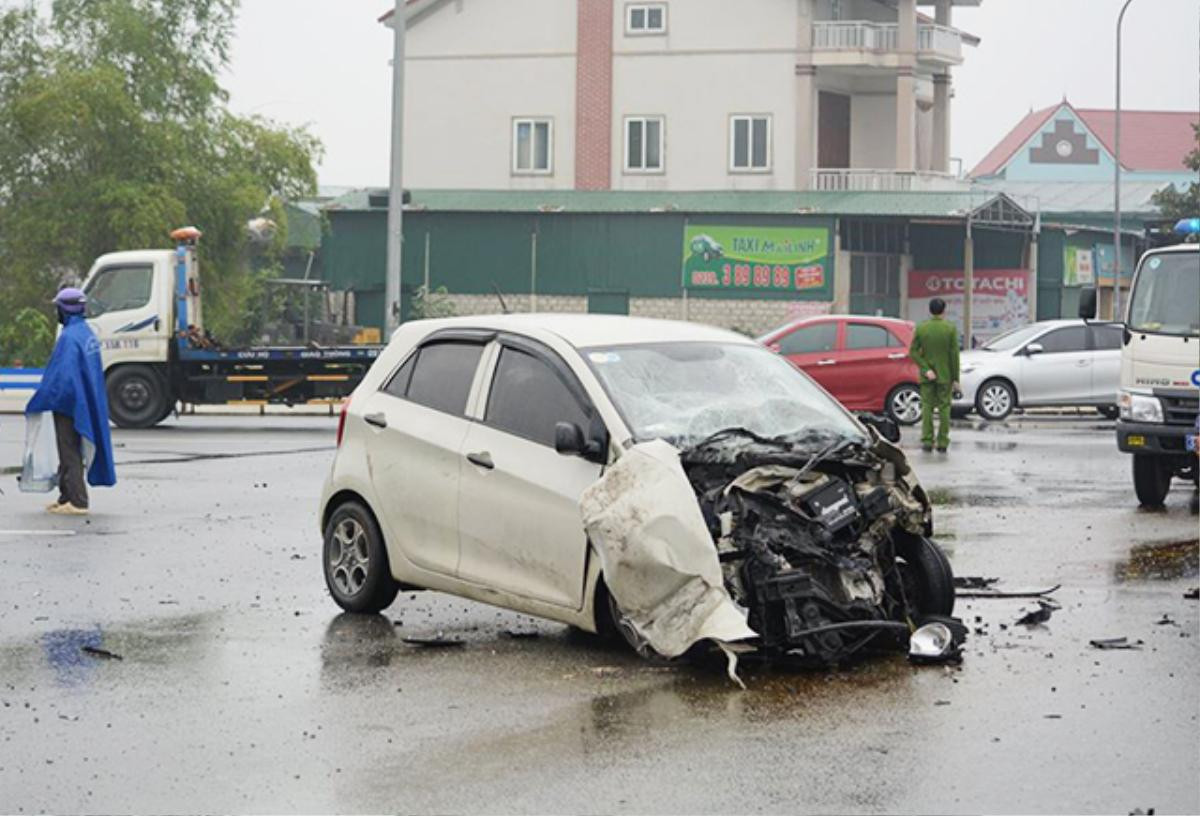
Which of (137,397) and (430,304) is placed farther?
(430,304)

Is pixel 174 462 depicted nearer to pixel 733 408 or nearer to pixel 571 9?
pixel 733 408

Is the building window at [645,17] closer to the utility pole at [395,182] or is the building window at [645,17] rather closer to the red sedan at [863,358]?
the utility pole at [395,182]

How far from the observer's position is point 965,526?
53.0 feet

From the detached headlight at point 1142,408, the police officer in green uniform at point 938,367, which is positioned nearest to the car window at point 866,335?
the police officer in green uniform at point 938,367

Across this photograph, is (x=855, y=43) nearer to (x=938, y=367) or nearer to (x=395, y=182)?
(x=395, y=182)

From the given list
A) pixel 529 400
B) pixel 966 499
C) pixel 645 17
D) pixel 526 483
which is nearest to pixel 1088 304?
pixel 966 499

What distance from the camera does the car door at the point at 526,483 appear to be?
10133mm

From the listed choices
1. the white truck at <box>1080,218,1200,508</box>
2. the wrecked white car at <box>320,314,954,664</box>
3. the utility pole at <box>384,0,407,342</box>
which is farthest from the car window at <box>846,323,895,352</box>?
the wrecked white car at <box>320,314,954,664</box>

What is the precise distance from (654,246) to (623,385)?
48630 mm

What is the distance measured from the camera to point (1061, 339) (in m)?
33.3

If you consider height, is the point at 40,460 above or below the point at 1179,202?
below

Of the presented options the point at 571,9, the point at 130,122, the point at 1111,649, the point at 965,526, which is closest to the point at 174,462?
the point at 965,526

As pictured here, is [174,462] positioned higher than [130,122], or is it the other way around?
[130,122]

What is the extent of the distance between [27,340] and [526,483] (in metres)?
37.1
